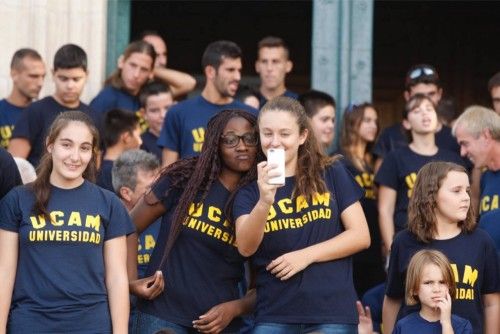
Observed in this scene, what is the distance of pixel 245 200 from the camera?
6.52m

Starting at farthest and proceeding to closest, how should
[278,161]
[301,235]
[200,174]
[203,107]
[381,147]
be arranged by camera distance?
[381,147], [203,107], [200,174], [301,235], [278,161]

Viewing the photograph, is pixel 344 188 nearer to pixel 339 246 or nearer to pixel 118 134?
pixel 339 246

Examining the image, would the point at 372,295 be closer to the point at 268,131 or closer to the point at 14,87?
the point at 268,131

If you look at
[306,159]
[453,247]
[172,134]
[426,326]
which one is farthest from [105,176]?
[426,326]

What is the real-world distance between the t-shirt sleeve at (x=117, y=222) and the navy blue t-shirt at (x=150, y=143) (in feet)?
8.49

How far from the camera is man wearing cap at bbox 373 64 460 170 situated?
8992 millimetres

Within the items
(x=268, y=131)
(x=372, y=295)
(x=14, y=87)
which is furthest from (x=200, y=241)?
(x=14, y=87)

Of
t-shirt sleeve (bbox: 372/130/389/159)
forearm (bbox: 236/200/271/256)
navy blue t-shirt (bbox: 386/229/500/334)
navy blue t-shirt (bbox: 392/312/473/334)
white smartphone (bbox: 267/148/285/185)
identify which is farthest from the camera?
t-shirt sleeve (bbox: 372/130/389/159)

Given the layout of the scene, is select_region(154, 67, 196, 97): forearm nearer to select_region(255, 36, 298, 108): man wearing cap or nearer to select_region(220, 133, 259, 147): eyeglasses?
select_region(255, 36, 298, 108): man wearing cap

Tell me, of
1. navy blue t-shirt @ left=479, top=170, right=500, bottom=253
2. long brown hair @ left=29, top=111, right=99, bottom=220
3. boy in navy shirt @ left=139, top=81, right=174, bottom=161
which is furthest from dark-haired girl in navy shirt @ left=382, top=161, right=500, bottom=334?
boy in navy shirt @ left=139, top=81, right=174, bottom=161

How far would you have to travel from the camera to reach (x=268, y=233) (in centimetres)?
645

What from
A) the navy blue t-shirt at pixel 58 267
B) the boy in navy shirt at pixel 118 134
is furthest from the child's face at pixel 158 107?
the navy blue t-shirt at pixel 58 267

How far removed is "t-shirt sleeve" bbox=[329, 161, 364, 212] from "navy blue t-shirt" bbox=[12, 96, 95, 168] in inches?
98.9

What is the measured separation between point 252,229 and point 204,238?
437mm
